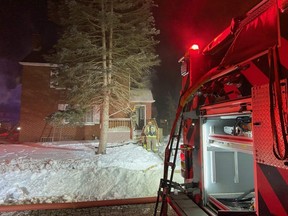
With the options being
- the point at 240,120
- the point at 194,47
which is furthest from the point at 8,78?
the point at 240,120

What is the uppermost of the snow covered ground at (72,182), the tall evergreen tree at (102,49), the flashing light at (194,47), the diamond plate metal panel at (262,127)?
the tall evergreen tree at (102,49)

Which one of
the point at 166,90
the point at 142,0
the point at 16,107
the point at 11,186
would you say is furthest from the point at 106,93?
the point at 16,107

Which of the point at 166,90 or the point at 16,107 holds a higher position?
the point at 166,90

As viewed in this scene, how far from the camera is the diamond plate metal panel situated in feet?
6.05

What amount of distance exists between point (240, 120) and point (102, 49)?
9545 mm

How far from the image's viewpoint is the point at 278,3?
177 cm

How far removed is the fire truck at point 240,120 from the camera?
1769mm

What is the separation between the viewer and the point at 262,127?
1.93 metres

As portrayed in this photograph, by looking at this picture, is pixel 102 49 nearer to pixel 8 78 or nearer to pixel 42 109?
pixel 42 109

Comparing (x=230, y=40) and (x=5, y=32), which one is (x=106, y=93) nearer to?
(x=230, y=40)

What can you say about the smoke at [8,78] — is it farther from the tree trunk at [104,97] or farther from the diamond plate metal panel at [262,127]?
the diamond plate metal panel at [262,127]

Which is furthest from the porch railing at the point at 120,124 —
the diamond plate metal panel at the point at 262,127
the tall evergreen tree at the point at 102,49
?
the diamond plate metal panel at the point at 262,127

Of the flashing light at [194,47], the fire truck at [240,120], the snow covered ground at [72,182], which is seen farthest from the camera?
the snow covered ground at [72,182]

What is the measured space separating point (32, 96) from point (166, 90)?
20.5 meters
